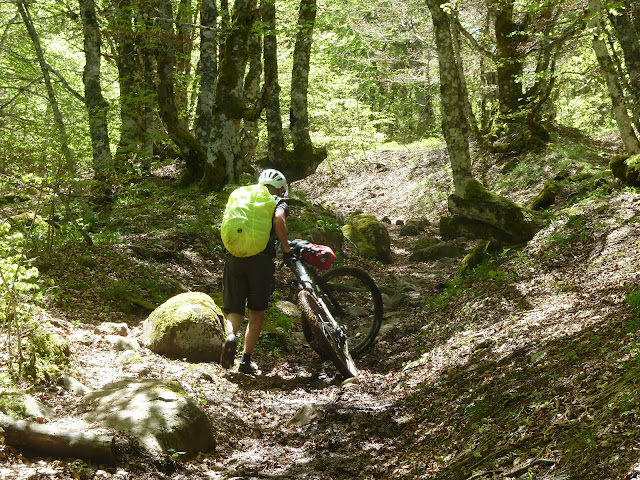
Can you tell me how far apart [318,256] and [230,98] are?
7.26 meters

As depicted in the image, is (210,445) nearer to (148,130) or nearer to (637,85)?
(637,85)

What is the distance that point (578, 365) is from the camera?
3.92 m

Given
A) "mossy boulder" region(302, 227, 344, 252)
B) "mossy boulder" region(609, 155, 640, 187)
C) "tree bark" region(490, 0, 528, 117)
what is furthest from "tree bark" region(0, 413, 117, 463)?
"tree bark" region(490, 0, 528, 117)

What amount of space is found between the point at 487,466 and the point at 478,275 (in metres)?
5.44

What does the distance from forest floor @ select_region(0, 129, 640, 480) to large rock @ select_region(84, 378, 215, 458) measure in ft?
0.51

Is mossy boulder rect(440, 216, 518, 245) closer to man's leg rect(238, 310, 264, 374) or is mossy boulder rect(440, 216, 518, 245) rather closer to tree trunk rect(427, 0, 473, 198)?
tree trunk rect(427, 0, 473, 198)

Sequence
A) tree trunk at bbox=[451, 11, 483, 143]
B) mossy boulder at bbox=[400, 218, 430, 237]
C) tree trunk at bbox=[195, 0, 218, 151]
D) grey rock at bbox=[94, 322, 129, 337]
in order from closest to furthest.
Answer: grey rock at bbox=[94, 322, 129, 337] → tree trunk at bbox=[195, 0, 218, 151] → mossy boulder at bbox=[400, 218, 430, 237] → tree trunk at bbox=[451, 11, 483, 143]

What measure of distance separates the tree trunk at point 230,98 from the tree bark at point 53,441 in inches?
391

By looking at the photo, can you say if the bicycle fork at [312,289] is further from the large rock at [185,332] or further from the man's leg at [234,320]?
the large rock at [185,332]

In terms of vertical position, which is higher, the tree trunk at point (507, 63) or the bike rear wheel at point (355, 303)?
the tree trunk at point (507, 63)

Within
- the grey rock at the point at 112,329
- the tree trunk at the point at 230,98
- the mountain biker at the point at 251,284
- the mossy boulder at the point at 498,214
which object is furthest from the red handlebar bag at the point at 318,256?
the tree trunk at the point at 230,98

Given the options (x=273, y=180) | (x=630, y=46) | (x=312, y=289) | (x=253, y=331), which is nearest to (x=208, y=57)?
(x=273, y=180)

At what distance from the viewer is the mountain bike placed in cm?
621

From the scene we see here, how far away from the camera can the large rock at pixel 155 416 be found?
156 inches
